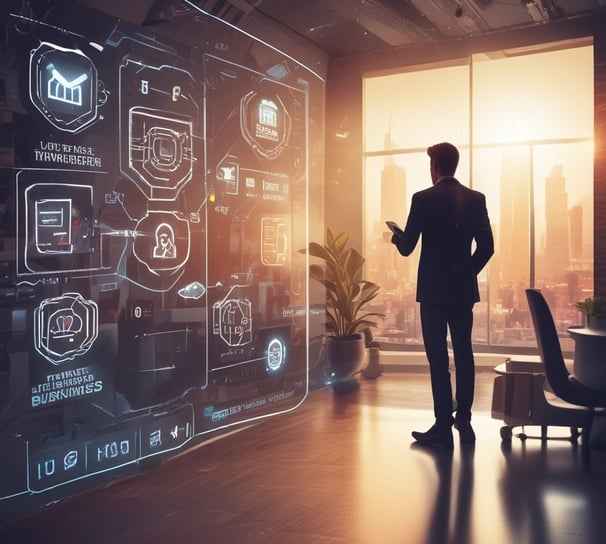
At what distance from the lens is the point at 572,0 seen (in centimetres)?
580

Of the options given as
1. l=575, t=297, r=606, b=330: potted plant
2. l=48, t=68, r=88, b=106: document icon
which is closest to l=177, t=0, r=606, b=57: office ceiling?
l=48, t=68, r=88, b=106: document icon

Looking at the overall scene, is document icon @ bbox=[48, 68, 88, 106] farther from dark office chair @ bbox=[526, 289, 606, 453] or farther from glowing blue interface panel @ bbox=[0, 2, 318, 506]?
dark office chair @ bbox=[526, 289, 606, 453]

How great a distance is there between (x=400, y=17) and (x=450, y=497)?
14.0ft

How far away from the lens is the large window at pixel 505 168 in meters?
7.60

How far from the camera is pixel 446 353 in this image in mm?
3883

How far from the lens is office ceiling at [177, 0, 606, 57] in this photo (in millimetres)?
5458

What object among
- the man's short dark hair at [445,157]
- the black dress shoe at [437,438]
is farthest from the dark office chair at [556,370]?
the man's short dark hair at [445,157]

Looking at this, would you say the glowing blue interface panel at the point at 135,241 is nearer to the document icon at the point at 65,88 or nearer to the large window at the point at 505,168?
the document icon at the point at 65,88

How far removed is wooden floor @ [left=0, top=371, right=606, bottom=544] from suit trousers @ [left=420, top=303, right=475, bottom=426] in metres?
0.26

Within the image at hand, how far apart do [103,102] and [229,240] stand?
4.42 feet

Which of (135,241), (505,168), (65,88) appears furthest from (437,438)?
(505,168)

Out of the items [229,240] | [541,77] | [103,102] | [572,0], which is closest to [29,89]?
[103,102]

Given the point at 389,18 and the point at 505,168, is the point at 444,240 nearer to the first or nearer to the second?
the point at 389,18

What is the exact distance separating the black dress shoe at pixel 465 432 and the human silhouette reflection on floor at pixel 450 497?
29 mm
